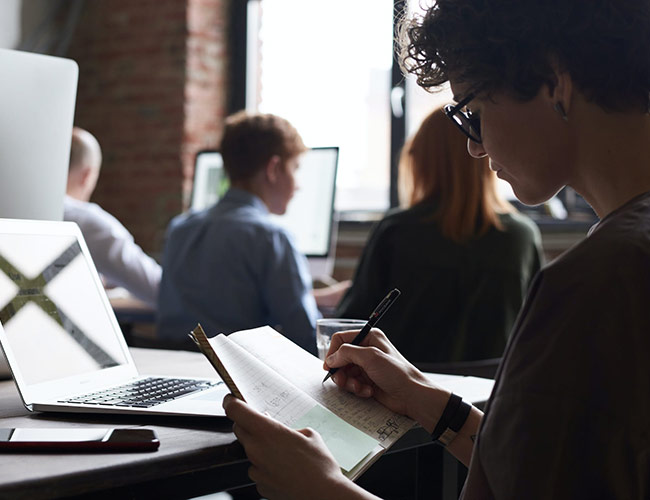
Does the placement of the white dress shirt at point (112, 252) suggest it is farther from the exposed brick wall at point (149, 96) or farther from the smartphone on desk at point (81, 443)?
the smartphone on desk at point (81, 443)

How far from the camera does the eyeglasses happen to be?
3.06ft

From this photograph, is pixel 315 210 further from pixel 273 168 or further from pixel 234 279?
pixel 234 279

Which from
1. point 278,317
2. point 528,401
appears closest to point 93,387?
point 528,401

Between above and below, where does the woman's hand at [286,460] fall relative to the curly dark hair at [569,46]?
below

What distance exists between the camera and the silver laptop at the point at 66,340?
97 centimetres

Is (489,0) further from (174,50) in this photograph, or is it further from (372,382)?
(174,50)

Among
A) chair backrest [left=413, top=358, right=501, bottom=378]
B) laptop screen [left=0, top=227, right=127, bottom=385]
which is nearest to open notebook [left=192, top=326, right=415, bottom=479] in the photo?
laptop screen [left=0, top=227, right=127, bottom=385]

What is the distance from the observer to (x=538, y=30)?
0.81 metres

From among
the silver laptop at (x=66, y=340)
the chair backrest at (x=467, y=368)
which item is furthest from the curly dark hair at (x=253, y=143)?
the silver laptop at (x=66, y=340)

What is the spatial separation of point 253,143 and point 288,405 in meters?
1.80

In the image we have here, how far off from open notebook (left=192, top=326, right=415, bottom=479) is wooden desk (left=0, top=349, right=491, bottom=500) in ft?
0.17

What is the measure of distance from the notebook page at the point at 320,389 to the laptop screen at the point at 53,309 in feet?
0.73

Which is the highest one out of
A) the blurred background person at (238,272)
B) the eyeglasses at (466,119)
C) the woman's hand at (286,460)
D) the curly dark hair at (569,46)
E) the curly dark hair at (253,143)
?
the curly dark hair at (569,46)

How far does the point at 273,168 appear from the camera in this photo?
265cm
